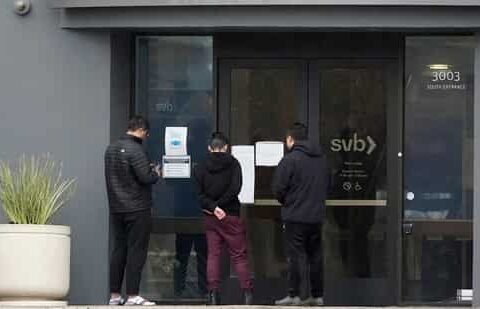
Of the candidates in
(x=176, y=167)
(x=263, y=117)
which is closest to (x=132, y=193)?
(x=176, y=167)

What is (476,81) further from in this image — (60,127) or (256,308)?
(60,127)

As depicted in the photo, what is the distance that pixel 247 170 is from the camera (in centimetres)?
1305

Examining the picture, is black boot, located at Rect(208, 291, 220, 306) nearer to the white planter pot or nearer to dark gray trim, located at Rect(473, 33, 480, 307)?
the white planter pot

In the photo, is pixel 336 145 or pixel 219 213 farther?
pixel 336 145

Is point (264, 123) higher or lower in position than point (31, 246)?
higher

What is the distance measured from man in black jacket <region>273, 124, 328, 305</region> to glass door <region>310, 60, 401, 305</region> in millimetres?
1046

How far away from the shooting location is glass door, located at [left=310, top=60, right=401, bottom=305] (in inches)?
513

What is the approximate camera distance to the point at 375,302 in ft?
42.5

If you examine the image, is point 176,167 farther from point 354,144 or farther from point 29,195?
point 29,195

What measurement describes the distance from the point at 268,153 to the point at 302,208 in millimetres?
1428

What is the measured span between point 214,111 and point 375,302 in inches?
105

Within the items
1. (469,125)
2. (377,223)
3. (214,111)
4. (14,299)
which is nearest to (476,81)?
(469,125)

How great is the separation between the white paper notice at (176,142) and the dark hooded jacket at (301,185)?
1.55m

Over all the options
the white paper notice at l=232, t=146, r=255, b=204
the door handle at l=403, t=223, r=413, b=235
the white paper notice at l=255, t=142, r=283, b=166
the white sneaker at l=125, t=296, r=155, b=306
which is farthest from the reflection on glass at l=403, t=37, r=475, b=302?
the white sneaker at l=125, t=296, r=155, b=306
